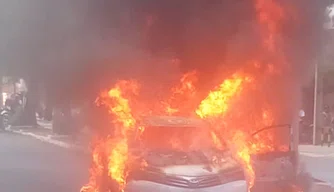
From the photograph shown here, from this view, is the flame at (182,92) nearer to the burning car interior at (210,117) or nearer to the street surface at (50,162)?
the burning car interior at (210,117)

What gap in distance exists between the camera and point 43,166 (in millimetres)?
13922

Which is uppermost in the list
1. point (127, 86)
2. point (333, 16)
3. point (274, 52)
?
point (333, 16)

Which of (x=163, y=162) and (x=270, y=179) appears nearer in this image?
(x=163, y=162)

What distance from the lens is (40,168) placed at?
44.3ft

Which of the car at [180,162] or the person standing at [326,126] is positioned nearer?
the car at [180,162]

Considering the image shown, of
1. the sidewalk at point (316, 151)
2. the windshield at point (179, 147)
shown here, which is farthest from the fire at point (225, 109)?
the sidewalk at point (316, 151)

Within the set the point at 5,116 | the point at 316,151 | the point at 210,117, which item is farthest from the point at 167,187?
the point at 5,116

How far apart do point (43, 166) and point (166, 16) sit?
4.14 m

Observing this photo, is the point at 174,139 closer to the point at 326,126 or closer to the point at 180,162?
the point at 180,162

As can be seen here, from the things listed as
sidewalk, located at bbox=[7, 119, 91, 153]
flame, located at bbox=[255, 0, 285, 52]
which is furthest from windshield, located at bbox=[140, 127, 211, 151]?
sidewalk, located at bbox=[7, 119, 91, 153]

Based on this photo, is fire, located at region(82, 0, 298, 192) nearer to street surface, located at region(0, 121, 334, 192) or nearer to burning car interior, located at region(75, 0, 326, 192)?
burning car interior, located at region(75, 0, 326, 192)

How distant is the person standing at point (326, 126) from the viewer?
68.8ft

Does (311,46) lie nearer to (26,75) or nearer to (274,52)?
(274,52)

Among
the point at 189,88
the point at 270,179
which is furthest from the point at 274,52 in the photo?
the point at 270,179
